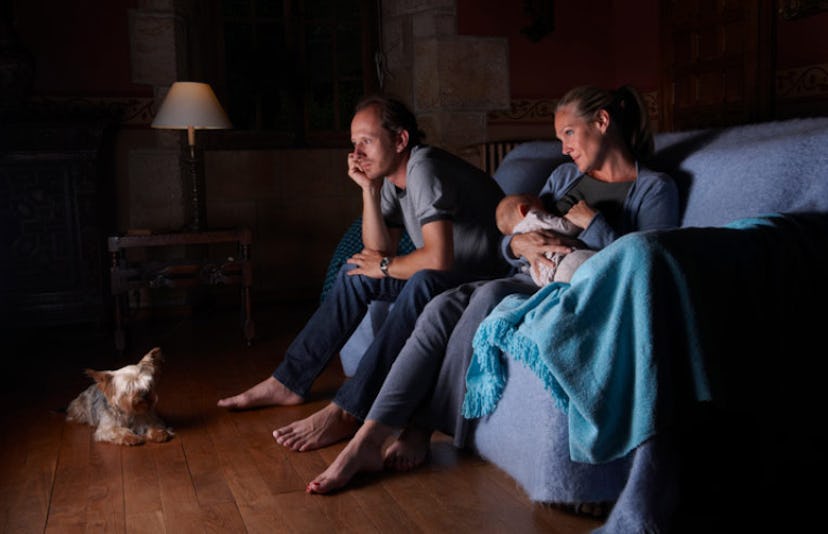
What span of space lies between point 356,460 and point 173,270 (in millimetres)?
2343

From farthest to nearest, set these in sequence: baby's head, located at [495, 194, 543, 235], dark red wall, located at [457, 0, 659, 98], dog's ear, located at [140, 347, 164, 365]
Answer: dark red wall, located at [457, 0, 659, 98] → dog's ear, located at [140, 347, 164, 365] → baby's head, located at [495, 194, 543, 235]

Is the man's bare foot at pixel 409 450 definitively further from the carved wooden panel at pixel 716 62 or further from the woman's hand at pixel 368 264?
the carved wooden panel at pixel 716 62

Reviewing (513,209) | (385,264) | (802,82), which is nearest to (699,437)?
(513,209)

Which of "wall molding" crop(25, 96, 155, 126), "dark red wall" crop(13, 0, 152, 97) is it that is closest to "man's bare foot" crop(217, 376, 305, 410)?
"wall molding" crop(25, 96, 155, 126)

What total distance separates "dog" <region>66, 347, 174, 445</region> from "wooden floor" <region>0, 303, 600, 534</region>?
0.05 metres

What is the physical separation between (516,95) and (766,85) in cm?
157

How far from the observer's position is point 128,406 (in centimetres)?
249

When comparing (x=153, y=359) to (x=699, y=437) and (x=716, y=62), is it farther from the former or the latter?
(x=716, y=62)

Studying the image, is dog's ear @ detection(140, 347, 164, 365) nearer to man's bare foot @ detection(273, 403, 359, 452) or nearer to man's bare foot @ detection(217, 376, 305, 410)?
man's bare foot @ detection(217, 376, 305, 410)

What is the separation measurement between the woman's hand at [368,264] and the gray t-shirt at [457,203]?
0.15m

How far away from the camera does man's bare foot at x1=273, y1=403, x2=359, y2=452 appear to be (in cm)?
237

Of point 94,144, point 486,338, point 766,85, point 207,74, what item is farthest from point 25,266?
point 766,85

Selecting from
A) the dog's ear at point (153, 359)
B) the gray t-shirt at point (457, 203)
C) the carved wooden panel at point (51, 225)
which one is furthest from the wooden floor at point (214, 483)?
the carved wooden panel at point (51, 225)

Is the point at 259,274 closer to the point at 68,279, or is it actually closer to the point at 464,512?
the point at 68,279
